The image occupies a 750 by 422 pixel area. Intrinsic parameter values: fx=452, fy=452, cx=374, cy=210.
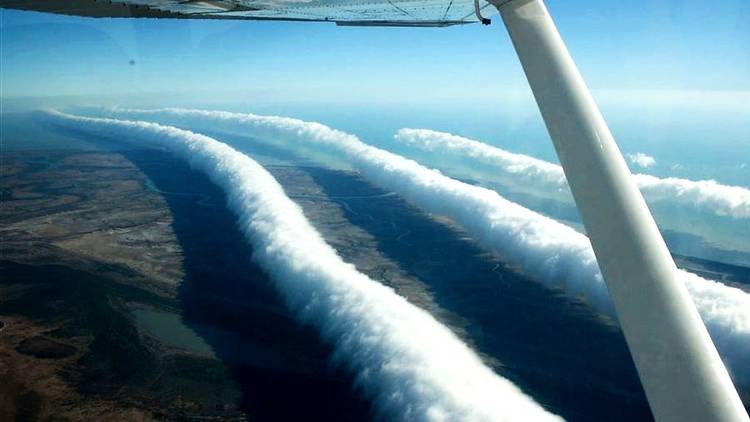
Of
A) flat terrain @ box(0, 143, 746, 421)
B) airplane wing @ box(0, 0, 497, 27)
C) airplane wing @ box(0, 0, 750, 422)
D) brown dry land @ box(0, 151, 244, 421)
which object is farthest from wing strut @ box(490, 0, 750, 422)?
brown dry land @ box(0, 151, 244, 421)

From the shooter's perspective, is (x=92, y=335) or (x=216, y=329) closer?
(x=92, y=335)

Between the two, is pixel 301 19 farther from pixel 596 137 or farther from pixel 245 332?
pixel 245 332

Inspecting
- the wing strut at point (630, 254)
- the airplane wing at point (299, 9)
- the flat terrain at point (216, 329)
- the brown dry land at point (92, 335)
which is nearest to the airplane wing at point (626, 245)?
the wing strut at point (630, 254)


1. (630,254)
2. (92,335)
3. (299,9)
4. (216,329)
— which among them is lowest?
(92,335)

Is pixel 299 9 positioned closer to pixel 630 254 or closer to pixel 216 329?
pixel 630 254

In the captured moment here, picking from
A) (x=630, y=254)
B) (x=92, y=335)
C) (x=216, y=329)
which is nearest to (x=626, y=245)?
(x=630, y=254)

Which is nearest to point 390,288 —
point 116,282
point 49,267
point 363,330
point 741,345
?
point 363,330
